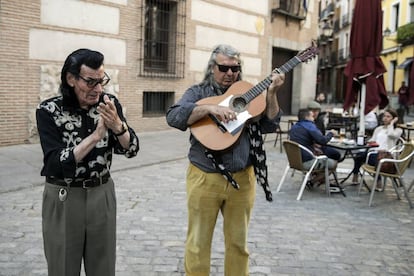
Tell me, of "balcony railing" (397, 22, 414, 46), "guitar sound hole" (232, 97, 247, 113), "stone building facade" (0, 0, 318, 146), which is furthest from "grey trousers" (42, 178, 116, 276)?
"balcony railing" (397, 22, 414, 46)

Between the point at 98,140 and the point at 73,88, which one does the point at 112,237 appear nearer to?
the point at 98,140

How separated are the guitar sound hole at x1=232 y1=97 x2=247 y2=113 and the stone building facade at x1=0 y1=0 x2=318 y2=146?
753 cm

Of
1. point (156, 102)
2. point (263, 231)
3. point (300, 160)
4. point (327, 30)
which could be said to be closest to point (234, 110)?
point (263, 231)

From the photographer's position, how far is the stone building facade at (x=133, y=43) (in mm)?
9281

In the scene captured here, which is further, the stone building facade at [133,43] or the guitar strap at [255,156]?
the stone building facade at [133,43]

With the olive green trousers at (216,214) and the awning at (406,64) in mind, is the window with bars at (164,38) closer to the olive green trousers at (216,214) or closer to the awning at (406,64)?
the olive green trousers at (216,214)

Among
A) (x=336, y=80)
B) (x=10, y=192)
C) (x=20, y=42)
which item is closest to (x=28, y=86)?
(x=20, y=42)

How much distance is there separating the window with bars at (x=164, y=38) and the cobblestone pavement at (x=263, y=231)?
238 inches

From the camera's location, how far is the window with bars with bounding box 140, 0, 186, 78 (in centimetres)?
1248

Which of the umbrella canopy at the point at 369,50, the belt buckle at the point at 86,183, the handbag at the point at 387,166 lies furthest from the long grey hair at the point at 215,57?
the umbrella canopy at the point at 369,50

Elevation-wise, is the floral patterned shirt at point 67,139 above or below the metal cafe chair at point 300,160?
above

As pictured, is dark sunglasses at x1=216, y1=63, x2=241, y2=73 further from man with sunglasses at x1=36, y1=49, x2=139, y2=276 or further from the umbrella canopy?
the umbrella canopy

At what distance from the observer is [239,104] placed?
291 centimetres

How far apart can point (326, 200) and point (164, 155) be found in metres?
3.92
